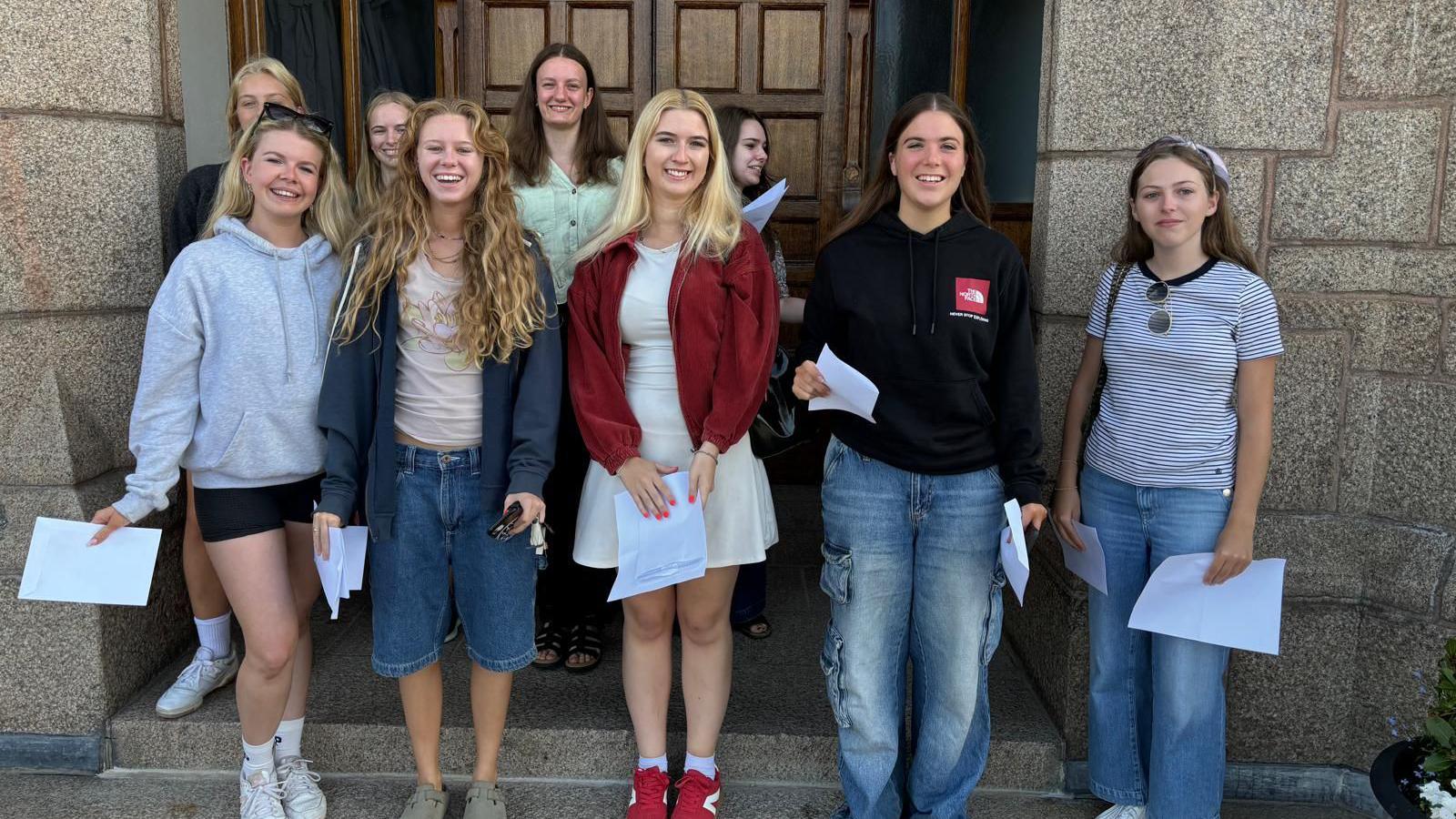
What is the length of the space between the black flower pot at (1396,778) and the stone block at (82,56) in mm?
4051

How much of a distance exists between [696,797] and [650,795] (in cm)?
13

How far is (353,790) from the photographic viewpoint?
10.9ft

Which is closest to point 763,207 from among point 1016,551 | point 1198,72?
point 1016,551

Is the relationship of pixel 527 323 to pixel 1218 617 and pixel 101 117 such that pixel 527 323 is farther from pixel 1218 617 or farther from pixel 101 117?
pixel 1218 617

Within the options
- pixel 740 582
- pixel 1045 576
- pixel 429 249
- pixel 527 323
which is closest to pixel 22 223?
pixel 429 249

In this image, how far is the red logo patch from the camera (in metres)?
2.68

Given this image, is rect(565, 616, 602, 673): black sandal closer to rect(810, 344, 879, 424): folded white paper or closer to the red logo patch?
rect(810, 344, 879, 424): folded white paper

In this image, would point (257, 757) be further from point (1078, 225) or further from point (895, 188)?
point (1078, 225)

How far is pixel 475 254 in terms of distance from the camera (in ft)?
9.06

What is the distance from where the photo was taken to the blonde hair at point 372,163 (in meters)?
3.49

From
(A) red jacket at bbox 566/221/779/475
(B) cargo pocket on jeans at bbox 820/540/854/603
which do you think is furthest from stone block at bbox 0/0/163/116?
(B) cargo pocket on jeans at bbox 820/540/854/603

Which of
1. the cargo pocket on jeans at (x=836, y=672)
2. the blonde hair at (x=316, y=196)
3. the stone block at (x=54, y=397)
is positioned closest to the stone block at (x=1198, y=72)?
the cargo pocket on jeans at (x=836, y=672)

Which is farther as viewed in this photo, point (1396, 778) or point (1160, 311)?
point (1160, 311)

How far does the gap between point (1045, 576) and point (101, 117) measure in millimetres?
3425
